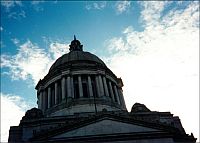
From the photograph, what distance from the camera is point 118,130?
79.9ft

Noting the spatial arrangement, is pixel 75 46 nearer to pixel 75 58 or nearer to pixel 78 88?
pixel 75 58

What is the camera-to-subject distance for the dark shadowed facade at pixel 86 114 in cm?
2397

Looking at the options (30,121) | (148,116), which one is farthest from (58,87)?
(148,116)

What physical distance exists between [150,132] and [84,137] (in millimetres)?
5843

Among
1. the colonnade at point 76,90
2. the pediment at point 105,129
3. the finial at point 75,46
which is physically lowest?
the pediment at point 105,129

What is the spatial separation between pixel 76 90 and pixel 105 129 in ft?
45.7

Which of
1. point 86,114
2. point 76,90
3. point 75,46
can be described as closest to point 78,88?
point 76,90

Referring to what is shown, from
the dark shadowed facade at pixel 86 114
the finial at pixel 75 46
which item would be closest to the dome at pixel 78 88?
the dark shadowed facade at pixel 86 114

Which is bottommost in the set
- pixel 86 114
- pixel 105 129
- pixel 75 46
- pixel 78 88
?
pixel 105 129

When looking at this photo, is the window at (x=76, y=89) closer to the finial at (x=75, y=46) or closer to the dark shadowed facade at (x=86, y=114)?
the dark shadowed facade at (x=86, y=114)

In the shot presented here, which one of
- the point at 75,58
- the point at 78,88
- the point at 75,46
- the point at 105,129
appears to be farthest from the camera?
the point at 75,46

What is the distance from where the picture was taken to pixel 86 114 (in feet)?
102

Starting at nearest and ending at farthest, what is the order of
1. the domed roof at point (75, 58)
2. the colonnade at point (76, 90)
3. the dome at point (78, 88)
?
1. the dome at point (78, 88)
2. the colonnade at point (76, 90)
3. the domed roof at point (75, 58)

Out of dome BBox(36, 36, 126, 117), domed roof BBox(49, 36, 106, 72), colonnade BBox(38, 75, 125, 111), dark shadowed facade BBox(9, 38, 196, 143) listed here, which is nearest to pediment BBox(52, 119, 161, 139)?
dark shadowed facade BBox(9, 38, 196, 143)
